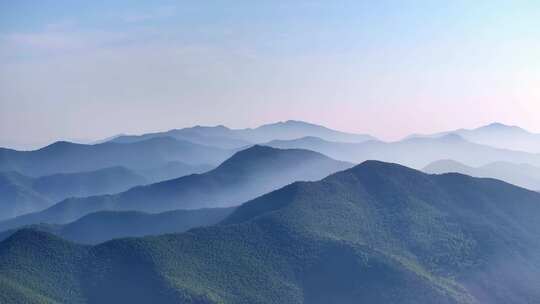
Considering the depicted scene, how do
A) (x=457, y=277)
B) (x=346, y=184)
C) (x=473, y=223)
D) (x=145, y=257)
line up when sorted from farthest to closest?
(x=346, y=184), (x=473, y=223), (x=457, y=277), (x=145, y=257)

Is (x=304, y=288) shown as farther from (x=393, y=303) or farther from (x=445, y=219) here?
(x=445, y=219)

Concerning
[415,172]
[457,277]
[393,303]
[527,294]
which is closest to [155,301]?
[393,303]

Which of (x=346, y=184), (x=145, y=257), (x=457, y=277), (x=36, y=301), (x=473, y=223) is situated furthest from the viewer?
(x=346, y=184)

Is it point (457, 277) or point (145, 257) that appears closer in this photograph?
point (145, 257)

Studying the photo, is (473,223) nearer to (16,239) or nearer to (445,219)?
(445,219)

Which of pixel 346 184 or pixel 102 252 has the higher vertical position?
pixel 346 184

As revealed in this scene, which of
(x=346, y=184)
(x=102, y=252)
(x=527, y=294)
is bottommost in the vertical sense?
(x=527, y=294)

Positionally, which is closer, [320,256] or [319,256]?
[319,256]
